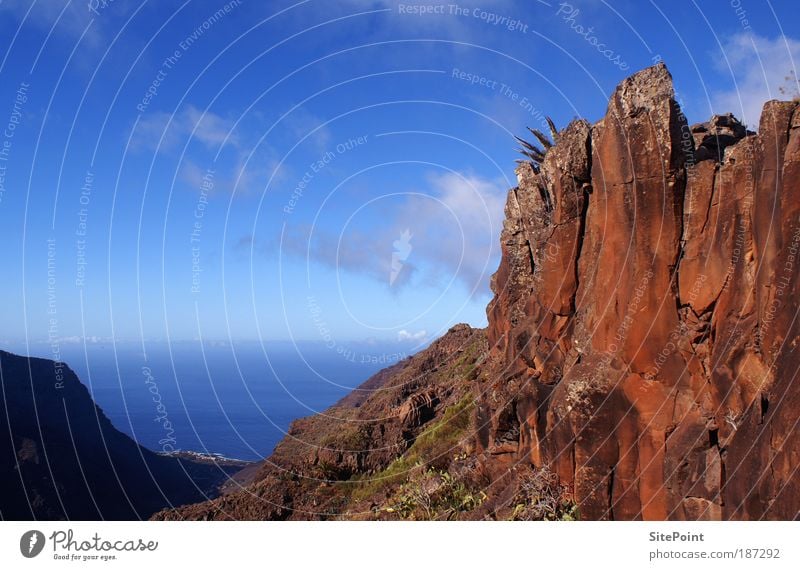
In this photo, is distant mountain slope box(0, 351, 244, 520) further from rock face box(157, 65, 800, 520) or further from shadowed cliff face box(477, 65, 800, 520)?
shadowed cliff face box(477, 65, 800, 520)

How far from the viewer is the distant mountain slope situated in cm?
5566

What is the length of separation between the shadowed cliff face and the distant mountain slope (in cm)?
3594

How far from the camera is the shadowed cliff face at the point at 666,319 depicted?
1438 cm

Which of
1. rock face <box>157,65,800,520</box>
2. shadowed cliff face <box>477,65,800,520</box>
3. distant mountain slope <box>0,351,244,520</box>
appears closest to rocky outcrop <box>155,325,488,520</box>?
rock face <box>157,65,800,520</box>

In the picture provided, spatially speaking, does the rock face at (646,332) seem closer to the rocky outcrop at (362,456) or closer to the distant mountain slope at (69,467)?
the rocky outcrop at (362,456)

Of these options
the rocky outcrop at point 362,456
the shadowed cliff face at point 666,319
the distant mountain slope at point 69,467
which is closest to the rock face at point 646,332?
the shadowed cliff face at point 666,319

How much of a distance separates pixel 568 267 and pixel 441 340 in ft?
125

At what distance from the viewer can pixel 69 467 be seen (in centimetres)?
6144

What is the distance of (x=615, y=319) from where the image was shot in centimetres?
1973

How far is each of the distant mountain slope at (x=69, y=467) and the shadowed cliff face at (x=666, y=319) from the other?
35.9m

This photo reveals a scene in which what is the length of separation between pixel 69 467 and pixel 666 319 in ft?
213

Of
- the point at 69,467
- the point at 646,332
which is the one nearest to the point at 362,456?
the point at 646,332

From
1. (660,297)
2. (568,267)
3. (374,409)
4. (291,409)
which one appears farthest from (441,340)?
(291,409)
